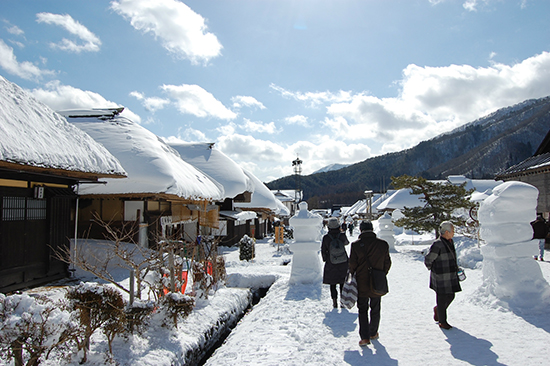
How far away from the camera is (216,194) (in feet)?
53.9

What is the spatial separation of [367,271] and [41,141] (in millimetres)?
6633

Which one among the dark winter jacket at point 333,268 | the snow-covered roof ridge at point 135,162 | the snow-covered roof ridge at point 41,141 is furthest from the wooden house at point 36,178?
the dark winter jacket at point 333,268

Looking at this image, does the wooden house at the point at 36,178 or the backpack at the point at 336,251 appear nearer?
the backpack at the point at 336,251

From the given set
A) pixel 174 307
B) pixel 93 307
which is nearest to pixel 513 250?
pixel 174 307

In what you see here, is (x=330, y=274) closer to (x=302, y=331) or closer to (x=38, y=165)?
(x=302, y=331)

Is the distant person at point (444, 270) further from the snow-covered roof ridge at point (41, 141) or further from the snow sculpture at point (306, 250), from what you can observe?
the snow-covered roof ridge at point (41, 141)

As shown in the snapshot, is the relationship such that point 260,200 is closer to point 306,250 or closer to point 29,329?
point 306,250

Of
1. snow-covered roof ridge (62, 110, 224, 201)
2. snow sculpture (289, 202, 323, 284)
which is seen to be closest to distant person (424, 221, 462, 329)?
snow sculpture (289, 202, 323, 284)

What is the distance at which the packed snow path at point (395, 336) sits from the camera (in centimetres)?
398

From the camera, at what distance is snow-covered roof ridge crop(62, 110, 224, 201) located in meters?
10.9

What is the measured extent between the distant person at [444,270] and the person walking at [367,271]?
0.81 metres

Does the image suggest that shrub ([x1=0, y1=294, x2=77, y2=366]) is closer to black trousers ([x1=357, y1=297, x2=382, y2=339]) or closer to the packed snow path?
the packed snow path

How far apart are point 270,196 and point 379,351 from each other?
84.7ft

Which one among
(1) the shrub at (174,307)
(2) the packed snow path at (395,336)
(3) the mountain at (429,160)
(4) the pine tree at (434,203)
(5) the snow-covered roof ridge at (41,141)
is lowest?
(2) the packed snow path at (395,336)
